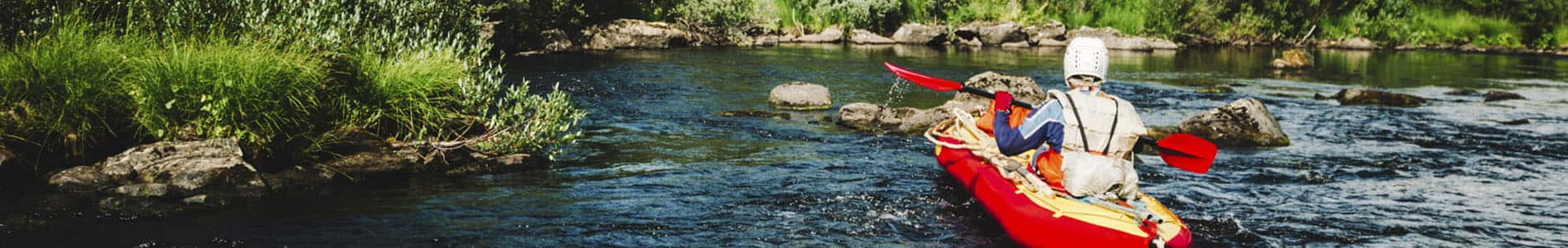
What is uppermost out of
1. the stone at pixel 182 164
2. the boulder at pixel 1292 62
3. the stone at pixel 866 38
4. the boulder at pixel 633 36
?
the boulder at pixel 633 36

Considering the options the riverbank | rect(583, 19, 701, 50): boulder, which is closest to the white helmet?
the riverbank

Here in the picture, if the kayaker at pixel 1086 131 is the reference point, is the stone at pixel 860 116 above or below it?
below

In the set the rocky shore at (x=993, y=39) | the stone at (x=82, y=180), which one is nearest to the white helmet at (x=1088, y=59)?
the stone at (x=82, y=180)

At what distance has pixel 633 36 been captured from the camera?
2947 centimetres

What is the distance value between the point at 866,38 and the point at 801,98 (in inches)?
800

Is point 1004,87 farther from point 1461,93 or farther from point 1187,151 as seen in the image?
point 1461,93

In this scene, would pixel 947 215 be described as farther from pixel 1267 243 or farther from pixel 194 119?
pixel 194 119

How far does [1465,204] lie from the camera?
8.51 m

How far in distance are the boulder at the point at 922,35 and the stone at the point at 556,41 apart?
12455 mm

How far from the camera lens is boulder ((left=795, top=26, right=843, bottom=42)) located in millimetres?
34625

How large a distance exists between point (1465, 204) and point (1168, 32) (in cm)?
3013

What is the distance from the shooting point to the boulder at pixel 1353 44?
120 feet

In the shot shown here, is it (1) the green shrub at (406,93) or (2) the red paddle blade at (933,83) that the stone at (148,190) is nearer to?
(1) the green shrub at (406,93)

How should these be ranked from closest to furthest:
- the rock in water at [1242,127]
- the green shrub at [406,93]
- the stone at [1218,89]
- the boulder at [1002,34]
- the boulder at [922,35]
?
the green shrub at [406,93], the rock in water at [1242,127], the stone at [1218,89], the boulder at [1002,34], the boulder at [922,35]
